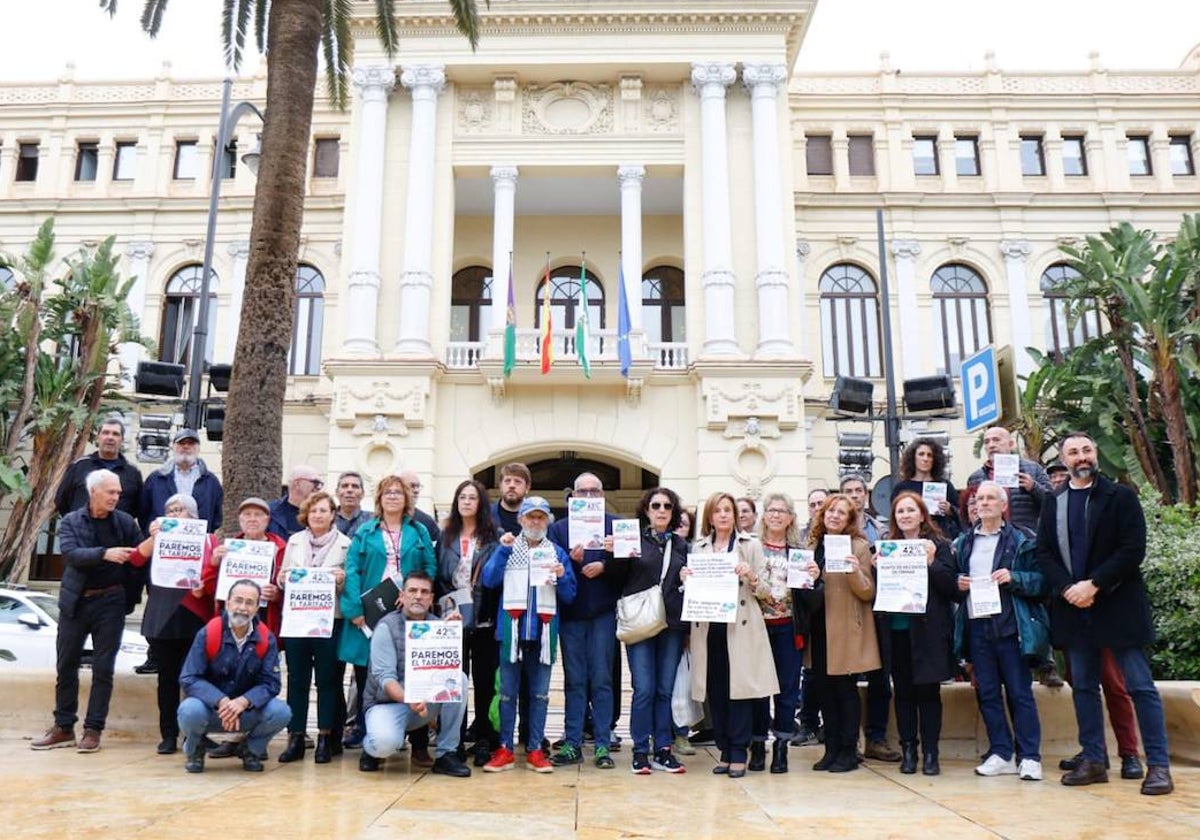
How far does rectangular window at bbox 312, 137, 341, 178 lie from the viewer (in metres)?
26.9

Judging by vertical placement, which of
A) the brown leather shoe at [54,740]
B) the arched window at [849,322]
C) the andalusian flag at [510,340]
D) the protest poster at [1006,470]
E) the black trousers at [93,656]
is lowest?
the brown leather shoe at [54,740]

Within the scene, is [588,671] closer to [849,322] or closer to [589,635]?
[589,635]

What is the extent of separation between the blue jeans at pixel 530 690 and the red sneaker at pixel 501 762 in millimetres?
70

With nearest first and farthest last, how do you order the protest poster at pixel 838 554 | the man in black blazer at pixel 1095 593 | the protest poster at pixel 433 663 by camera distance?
the man in black blazer at pixel 1095 593, the protest poster at pixel 433 663, the protest poster at pixel 838 554

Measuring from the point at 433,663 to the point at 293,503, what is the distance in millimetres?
2350

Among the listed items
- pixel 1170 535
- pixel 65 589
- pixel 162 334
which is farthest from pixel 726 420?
pixel 162 334

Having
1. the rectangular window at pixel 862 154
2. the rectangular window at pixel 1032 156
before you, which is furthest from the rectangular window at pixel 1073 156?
the rectangular window at pixel 862 154

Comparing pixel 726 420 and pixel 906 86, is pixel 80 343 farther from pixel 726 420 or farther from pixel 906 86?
pixel 906 86

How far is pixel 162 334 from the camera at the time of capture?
85.9 ft

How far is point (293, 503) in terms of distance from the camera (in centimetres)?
789

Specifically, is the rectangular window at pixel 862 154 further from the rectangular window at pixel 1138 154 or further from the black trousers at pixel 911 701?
the black trousers at pixel 911 701

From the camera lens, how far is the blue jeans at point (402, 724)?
633 cm

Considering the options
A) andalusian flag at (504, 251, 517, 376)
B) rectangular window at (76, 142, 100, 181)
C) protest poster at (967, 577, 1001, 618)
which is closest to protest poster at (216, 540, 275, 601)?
protest poster at (967, 577, 1001, 618)

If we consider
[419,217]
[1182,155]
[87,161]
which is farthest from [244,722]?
[1182,155]
